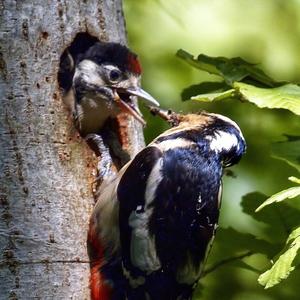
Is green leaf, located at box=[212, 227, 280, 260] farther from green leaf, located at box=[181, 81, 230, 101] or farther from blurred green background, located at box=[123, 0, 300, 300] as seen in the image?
green leaf, located at box=[181, 81, 230, 101]

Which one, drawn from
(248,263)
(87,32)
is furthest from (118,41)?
(248,263)

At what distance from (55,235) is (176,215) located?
0.44 metres

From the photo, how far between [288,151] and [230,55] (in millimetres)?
1444

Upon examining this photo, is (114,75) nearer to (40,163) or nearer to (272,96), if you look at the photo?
(40,163)

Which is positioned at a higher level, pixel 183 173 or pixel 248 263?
pixel 183 173

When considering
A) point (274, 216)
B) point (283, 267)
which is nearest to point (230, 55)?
point (274, 216)

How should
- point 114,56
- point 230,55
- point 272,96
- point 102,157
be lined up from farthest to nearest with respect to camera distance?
point 230,55
point 114,56
point 102,157
point 272,96

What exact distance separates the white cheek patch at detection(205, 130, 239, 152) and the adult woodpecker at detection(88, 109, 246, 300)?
26 mm

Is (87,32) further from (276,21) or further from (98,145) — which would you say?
(276,21)

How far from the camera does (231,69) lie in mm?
3744

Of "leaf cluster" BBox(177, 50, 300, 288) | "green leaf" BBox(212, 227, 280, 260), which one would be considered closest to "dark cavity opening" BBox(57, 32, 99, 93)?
"leaf cluster" BBox(177, 50, 300, 288)

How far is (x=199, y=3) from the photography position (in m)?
4.92

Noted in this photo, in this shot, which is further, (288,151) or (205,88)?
(205,88)

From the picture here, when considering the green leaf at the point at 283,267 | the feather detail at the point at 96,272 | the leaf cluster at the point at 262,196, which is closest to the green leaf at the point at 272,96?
the leaf cluster at the point at 262,196
